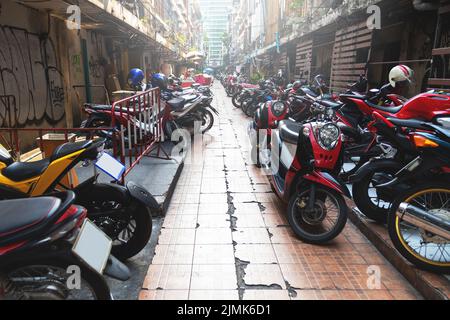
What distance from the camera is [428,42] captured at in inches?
284

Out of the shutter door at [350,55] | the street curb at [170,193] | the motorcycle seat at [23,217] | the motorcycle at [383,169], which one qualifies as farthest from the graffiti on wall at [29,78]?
the shutter door at [350,55]

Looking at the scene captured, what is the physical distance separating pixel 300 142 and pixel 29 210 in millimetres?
2651

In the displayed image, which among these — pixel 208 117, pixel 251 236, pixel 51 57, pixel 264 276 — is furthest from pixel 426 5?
pixel 51 57

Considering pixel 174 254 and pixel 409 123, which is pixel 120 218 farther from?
pixel 409 123

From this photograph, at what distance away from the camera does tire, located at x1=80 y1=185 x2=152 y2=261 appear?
9.41 feet

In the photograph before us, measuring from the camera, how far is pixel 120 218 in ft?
9.65

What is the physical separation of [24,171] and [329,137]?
267 cm

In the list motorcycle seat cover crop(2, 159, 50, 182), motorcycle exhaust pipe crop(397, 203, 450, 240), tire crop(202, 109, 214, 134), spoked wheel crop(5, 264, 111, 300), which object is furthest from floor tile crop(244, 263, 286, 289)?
tire crop(202, 109, 214, 134)

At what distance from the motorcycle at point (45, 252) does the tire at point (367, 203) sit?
2.74 metres

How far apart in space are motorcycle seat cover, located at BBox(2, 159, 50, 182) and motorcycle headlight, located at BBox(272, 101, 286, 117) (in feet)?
14.1

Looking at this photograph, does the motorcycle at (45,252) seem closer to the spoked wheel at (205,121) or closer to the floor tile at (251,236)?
the floor tile at (251,236)

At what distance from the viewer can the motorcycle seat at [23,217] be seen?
1689mm

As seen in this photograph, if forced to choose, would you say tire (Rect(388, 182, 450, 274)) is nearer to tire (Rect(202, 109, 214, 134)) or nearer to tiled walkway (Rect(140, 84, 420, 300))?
tiled walkway (Rect(140, 84, 420, 300))
